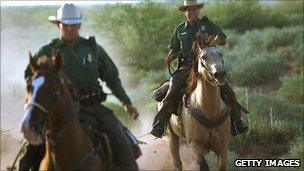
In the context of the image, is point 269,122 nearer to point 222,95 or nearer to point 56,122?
point 222,95

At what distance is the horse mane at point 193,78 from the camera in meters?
11.0

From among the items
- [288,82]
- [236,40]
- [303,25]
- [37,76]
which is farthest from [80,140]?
[303,25]

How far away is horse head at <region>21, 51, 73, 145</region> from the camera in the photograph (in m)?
6.18

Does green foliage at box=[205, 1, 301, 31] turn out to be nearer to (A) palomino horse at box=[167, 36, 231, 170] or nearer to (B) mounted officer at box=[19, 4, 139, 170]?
(A) palomino horse at box=[167, 36, 231, 170]

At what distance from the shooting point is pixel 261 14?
1651 inches

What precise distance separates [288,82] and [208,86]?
15.5 m

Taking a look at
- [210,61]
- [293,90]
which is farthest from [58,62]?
[293,90]

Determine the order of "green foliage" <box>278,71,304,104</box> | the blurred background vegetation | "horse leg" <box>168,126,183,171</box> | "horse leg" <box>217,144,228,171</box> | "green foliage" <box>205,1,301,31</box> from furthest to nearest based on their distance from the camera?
"green foliage" <box>205,1,301,31</box> → "green foliage" <box>278,71,304,104</box> → the blurred background vegetation → "horse leg" <box>168,126,183,171</box> → "horse leg" <box>217,144,228,171</box>

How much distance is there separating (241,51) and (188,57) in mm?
21525

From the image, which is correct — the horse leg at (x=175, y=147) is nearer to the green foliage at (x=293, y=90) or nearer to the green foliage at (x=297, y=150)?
the green foliage at (x=297, y=150)

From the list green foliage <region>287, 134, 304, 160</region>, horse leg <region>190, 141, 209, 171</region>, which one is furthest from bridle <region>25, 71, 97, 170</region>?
green foliage <region>287, 134, 304, 160</region>

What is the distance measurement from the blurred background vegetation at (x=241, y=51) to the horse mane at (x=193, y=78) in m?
4.71

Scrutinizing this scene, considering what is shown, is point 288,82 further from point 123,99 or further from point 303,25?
point 123,99

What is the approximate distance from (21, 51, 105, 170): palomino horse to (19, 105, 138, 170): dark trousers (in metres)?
0.23
